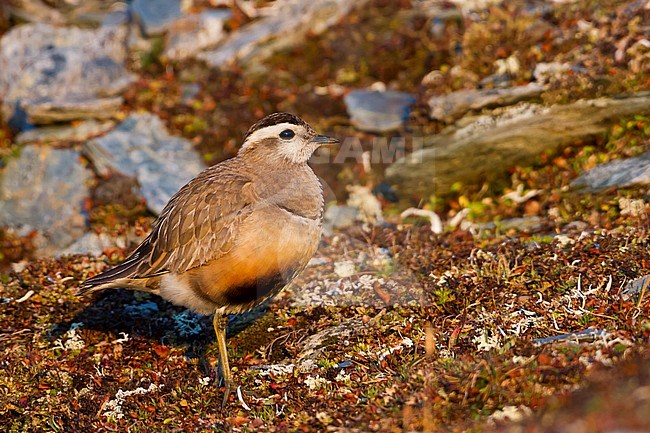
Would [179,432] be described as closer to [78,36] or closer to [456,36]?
[456,36]

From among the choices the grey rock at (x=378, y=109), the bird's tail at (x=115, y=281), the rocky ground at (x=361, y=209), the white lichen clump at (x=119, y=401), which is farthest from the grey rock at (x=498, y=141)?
the white lichen clump at (x=119, y=401)

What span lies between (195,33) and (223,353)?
32.7 ft

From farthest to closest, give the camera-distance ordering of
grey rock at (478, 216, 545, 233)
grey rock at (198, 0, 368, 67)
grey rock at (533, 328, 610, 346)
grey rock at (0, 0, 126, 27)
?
grey rock at (0, 0, 126, 27) < grey rock at (198, 0, 368, 67) < grey rock at (478, 216, 545, 233) < grey rock at (533, 328, 610, 346)

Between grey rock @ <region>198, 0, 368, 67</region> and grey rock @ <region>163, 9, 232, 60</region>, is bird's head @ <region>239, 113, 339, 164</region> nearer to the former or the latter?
grey rock @ <region>198, 0, 368, 67</region>

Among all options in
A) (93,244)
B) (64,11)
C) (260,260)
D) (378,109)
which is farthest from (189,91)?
(260,260)

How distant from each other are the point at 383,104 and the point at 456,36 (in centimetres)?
181

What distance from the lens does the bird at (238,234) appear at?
7.87 m

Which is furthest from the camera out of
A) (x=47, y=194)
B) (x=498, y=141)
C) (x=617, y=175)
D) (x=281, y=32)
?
(x=281, y=32)

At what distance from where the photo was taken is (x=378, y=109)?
13.7 metres

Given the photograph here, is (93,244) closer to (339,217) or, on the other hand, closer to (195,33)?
(339,217)

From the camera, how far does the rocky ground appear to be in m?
6.83

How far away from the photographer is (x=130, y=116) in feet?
48.0

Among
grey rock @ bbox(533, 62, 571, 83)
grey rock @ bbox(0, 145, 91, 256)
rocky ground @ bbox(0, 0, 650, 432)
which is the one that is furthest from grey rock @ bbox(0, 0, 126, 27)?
grey rock @ bbox(533, 62, 571, 83)

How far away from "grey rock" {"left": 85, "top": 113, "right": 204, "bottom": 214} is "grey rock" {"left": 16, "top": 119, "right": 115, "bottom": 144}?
1.58ft
